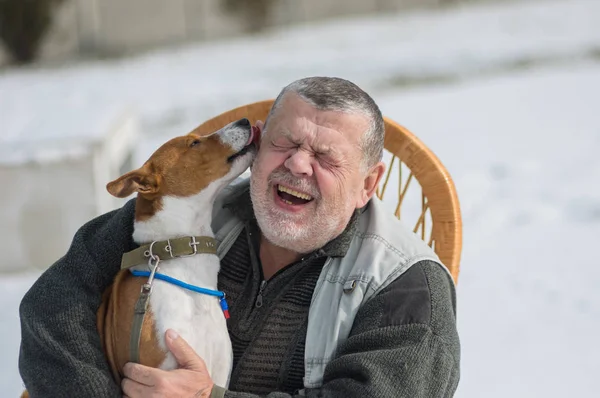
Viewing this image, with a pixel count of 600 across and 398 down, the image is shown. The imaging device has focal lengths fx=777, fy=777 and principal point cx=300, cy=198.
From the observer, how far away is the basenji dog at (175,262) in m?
1.96

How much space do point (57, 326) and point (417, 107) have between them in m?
5.61

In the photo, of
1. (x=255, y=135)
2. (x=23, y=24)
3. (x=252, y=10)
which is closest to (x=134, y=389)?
(x=255, y=135)

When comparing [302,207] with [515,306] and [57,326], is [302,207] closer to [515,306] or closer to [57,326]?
[57,326]

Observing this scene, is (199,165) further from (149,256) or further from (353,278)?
(353,278)

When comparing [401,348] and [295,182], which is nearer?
[401,348]

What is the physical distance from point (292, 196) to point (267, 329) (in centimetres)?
36

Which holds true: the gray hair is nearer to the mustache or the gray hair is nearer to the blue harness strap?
the mustache

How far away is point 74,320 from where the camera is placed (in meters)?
1.99

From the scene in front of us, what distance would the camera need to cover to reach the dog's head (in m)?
2.15

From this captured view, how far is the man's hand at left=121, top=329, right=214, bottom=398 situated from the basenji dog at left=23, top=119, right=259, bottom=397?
29 millimetres

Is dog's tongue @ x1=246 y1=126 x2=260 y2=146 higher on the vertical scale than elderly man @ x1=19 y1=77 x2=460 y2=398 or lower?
higher

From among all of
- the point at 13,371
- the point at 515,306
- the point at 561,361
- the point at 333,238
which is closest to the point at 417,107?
the point at 515,306

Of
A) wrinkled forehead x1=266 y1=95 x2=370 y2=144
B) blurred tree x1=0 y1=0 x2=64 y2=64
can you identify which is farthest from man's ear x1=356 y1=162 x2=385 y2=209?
blurred tree x1=0 y1=0 x2=64 y2=64

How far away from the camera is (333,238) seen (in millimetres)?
2105
